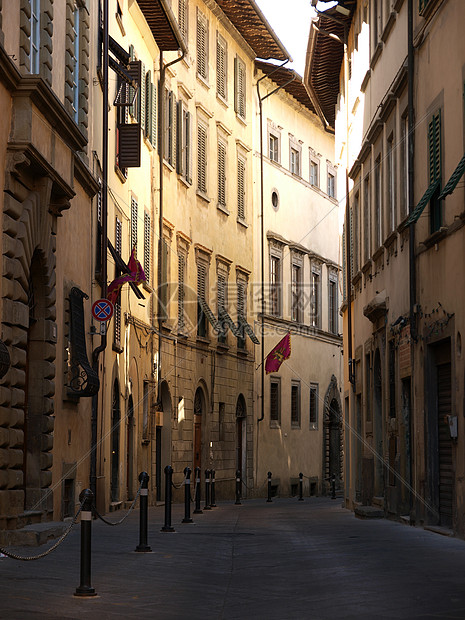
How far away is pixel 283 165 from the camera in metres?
45.6

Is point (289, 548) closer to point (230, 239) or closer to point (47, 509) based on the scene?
point (47, 509)

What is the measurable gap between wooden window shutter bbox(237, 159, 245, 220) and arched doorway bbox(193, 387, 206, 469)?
7.38 m

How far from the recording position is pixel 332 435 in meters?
49.3

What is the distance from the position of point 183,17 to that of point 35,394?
2002 cm

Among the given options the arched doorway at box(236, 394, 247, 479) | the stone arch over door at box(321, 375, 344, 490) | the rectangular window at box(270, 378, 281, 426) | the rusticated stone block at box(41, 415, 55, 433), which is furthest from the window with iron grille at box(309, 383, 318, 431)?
the rusticated stone block at box(41, 415, 55, 433)

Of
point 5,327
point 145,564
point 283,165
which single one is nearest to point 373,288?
point 5,327

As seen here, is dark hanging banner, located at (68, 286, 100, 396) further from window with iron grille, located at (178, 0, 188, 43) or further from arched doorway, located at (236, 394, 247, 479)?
arched doorway, located at (236, 394, 247, 479)

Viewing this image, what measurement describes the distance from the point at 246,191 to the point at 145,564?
30.4 m

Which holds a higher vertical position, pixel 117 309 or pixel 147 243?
pixel 147 243

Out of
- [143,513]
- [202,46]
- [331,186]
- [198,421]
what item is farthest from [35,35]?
[331,186]

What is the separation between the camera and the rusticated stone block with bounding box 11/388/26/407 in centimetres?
1487

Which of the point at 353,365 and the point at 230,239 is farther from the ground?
the point at 230,239

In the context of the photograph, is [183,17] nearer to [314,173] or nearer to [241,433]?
[241,433]

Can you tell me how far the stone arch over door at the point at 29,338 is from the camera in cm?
1467
